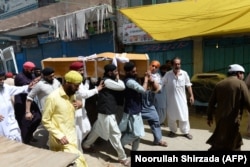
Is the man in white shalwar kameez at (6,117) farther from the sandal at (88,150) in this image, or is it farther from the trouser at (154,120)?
the trouser at (154,120)

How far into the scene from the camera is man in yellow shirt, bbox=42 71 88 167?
301 cm

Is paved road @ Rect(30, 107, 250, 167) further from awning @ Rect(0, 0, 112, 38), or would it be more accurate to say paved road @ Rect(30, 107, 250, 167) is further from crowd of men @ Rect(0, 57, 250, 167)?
awning @ Rect(0, 0, 112, 38)

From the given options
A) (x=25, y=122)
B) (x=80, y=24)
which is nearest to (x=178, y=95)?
(x=25, y=122)

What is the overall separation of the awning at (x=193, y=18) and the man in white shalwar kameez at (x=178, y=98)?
113 cm

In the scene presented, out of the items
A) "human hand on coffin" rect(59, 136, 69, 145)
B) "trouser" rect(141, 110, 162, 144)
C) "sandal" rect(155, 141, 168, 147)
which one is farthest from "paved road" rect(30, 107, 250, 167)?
"human hand on coffin" rect(59, 136, 69, 145)

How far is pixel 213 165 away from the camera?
343 cm

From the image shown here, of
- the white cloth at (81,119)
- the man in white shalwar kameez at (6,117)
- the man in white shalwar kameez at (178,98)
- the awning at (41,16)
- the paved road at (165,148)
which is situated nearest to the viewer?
the man in white shalwar kameez at (6,117)

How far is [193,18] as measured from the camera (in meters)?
6.86

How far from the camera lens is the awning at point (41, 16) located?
11609mm

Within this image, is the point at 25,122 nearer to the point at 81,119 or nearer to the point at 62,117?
the point at 81,119

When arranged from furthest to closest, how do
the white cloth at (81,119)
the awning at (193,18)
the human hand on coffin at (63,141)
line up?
the awning at (193,18)
the white cloth at (81,119)
the human hand on coffin at (63,141)

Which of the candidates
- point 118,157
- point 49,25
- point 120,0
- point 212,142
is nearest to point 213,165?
point 212,142

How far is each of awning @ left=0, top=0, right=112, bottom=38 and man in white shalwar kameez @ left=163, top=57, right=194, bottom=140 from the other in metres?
5.89

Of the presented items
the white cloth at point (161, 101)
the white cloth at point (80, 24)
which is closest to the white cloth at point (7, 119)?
the white cloth at point (161, 101)
